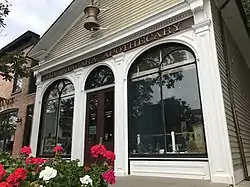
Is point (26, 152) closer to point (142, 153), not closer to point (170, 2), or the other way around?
point (142, 153)

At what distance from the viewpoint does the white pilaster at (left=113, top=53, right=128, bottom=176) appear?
6.07 m

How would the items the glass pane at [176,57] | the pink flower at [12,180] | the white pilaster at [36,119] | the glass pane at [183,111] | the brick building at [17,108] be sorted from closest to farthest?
the pink flower at [12,180] → the glass pane at [183,111] → the glass pane at [176,57] → the white pilaster at [36,119] → the brick building at [17,108]

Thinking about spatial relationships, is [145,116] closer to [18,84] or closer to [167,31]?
[167,31]

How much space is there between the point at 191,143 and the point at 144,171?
1398 mm

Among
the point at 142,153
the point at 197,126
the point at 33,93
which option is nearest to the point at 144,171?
the point at 142,153

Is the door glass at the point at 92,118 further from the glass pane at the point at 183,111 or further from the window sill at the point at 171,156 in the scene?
the glass pane at the point at 183,111

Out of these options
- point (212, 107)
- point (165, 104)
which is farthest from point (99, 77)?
point (212, 107)

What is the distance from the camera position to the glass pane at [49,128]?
8.50 m

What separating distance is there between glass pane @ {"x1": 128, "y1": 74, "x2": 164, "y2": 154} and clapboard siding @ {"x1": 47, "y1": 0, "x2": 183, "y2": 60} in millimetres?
1949

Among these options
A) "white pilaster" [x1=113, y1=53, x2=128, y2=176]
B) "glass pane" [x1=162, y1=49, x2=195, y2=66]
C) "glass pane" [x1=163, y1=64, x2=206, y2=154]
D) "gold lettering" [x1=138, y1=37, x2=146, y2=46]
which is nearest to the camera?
"glass pane" [x1=163, y1=64, x2=206, y2=154]

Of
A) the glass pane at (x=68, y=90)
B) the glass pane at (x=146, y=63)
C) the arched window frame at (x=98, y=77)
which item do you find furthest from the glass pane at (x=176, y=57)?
the glass pane at (x=68, y=90)

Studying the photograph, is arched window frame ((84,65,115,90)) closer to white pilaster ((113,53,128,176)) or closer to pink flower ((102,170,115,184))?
white pilaster ((113,53,128,176))

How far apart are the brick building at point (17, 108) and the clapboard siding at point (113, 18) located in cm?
291

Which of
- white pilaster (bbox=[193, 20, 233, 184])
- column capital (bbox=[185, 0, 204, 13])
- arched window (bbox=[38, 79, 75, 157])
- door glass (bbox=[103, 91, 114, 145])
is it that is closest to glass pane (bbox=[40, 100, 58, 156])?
arched window (bbox=[38, 79, 75, 157])
